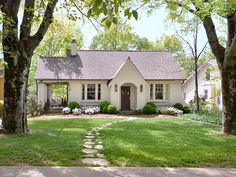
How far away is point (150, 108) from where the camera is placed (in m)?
24.3

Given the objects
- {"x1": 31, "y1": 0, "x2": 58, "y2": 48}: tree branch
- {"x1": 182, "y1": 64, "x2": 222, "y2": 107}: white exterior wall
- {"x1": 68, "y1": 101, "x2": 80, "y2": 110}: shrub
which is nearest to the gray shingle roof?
{"x1": 68, "y1": 101, "x2": 80, "y2": 110}: shrub

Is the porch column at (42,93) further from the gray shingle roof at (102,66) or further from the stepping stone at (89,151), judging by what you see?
the stepping stone at (89,151)

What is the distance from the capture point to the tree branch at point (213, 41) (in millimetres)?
12328

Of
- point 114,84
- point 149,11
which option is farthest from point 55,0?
point 114,84

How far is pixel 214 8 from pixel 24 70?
290 inches

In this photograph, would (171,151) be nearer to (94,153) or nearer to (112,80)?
(94,153)

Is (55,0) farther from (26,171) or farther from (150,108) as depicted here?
(150,108)

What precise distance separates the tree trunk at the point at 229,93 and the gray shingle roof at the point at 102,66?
14.0 m

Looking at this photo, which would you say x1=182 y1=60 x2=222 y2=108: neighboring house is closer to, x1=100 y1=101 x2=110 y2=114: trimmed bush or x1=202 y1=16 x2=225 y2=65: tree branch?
A: x1=100 y1=101 x2=110 y2=114: trimmed bush

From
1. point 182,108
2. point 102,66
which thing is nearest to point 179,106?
point 182,108

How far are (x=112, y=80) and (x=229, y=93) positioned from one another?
1378cm

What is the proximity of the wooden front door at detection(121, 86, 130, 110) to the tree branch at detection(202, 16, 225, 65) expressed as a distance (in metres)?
13.9

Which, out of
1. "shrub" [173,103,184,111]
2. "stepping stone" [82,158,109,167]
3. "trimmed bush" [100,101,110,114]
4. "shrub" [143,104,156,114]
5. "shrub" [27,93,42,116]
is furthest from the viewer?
"shrub" [173,103,184,111]

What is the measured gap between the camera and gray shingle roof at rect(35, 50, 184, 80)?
25516 millimetres
